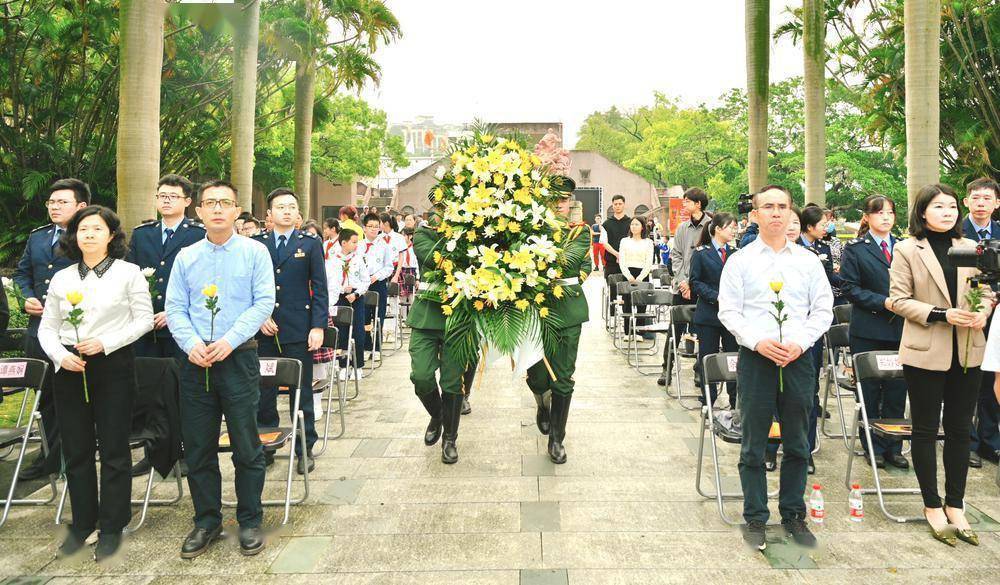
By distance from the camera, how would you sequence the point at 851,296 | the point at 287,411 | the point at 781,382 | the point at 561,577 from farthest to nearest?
the point at 287,411, the point at 851,296, the point at 781,382, the point at 561,577

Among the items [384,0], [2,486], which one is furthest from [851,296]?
[384,0]

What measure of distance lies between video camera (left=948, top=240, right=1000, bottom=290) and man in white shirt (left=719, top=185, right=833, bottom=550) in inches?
27.0

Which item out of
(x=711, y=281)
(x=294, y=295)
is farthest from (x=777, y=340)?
(x=294, y=295)

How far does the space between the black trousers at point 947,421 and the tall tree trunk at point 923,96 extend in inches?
244

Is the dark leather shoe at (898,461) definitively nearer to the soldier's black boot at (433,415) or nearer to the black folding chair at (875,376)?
the black folding chair at (875,376)

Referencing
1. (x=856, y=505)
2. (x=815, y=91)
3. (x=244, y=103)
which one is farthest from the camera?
(x=244, y=103)

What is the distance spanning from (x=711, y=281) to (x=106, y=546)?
554 centimetres

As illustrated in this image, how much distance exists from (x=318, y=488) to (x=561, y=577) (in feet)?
7.31

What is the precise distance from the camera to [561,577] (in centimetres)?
386

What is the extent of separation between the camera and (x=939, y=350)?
171 inches

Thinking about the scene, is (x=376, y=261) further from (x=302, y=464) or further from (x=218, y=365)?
(x=218, y=365)

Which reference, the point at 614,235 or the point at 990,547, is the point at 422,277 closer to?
the point at 990,547

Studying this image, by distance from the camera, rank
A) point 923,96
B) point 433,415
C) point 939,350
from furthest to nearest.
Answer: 1. point 923,96
2. point 433,415
3. point 939,350

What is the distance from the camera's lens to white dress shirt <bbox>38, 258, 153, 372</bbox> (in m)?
4.11
